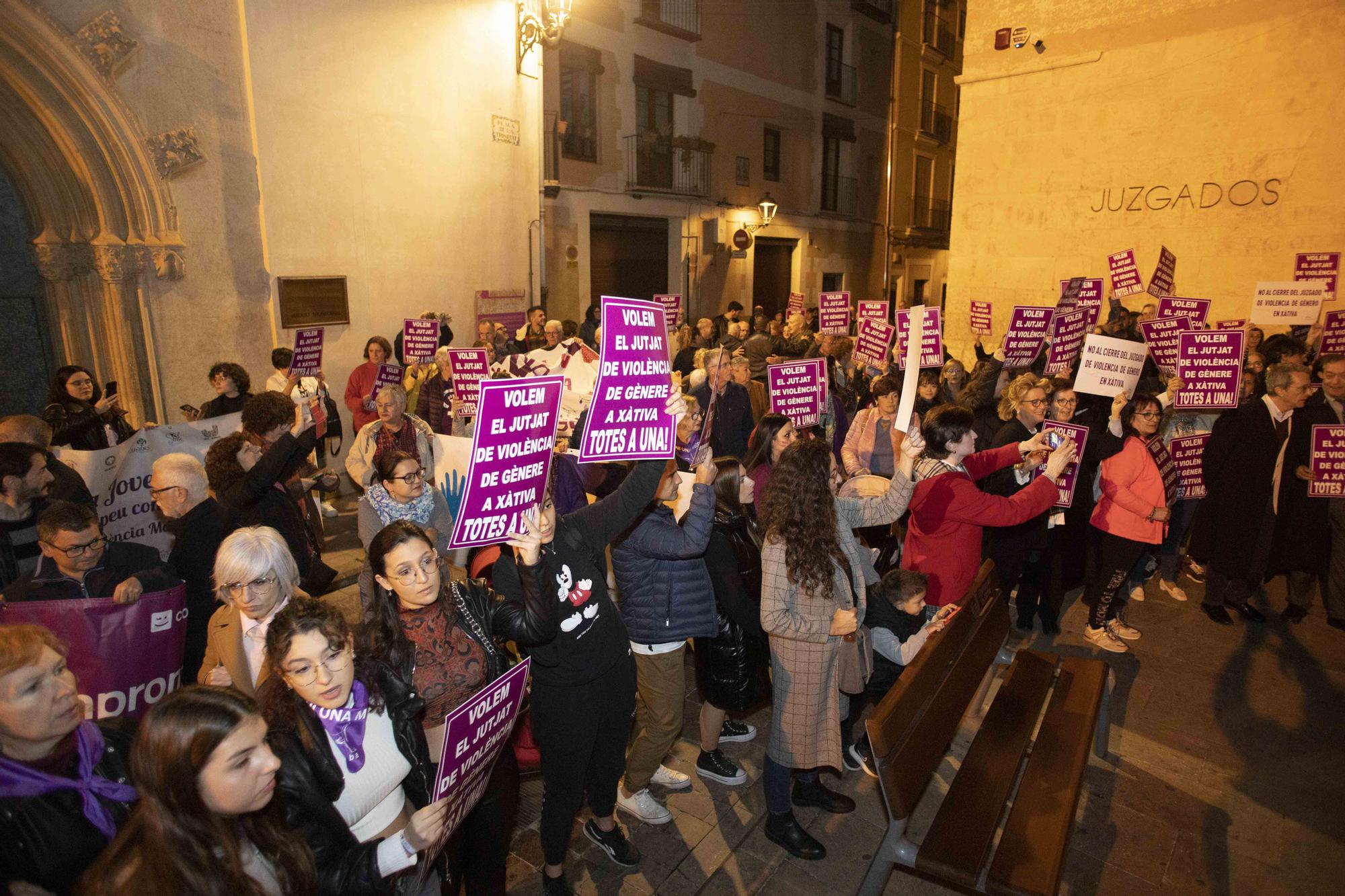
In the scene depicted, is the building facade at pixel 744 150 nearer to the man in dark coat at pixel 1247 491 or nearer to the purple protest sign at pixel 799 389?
the purple protest sign at pixel 799 389

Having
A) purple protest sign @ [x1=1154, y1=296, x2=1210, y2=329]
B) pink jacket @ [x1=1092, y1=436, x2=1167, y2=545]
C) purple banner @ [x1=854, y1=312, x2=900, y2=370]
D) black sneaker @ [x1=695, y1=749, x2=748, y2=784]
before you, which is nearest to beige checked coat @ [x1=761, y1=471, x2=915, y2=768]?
black sneaker @ [x1=695, y1=749, x2=748, y2=784]

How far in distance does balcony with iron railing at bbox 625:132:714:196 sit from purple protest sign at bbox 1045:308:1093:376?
466 inches

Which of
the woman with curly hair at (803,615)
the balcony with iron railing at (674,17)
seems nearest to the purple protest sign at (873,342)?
the woman with curly hair at (803,615)

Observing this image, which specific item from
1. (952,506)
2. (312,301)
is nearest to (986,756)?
(952,506)

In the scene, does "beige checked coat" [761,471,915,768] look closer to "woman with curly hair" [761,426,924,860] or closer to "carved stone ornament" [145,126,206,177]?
A: "woman with curly hair" [761,426,924,860]

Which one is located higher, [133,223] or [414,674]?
[133,223]

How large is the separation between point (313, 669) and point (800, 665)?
208 centimetres

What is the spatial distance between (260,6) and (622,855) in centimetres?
1031

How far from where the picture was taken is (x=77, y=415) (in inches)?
219

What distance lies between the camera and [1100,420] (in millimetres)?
6375

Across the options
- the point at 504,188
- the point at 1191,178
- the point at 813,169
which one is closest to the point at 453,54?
the point at 504,188

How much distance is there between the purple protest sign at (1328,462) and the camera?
5410mm

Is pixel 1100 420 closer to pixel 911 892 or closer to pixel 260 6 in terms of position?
pixel 911 892

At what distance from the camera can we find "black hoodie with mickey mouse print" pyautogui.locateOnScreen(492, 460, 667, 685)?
2.94 meters
